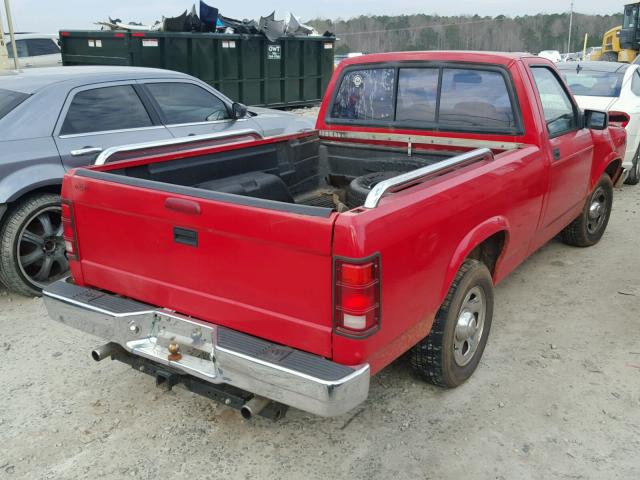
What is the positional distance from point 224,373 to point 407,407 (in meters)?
1.22

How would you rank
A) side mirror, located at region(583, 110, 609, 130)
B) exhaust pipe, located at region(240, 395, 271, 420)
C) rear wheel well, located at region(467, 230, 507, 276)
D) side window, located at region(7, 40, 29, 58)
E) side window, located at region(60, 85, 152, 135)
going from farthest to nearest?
1. side window, located at region(7, 40, 29, 58)
2. side window, located at region(60, 85, 152, 135)
3. side mirror, located at region(583, 110, 609, 130)
4. rear wheel well, located at region(467, 230, 507, 276)
5. exhaust pipe, located at region(240, 395, 271, 420)

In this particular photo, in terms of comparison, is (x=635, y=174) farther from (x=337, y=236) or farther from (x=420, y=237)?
(x=337, y=236)

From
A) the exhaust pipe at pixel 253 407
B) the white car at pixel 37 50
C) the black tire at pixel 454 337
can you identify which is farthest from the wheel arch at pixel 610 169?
the white car at pixel 37 50

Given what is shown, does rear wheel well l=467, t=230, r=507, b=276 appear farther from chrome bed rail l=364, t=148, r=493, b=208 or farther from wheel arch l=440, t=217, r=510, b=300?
chrome bed rail l=364, t=148, r=493, b=208

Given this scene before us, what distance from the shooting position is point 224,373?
2.66m

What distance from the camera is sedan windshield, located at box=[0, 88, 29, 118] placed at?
4770mm

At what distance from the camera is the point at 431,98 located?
4.39m

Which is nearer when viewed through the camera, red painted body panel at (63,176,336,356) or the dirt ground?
red painted body panel at (63,176,336,356)

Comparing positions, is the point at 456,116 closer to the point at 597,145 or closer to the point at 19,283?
the point at 597,145

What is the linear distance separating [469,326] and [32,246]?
11.6 feet

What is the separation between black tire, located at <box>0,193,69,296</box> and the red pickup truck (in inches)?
58.9

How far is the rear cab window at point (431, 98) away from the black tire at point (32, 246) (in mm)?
2457

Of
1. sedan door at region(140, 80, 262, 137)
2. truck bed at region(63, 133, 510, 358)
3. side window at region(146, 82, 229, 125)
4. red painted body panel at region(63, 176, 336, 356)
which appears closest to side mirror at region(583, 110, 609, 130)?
truck bed at region(63, 133, 510, 358)

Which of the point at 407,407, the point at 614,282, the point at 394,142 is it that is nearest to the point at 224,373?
the point at 407,407
